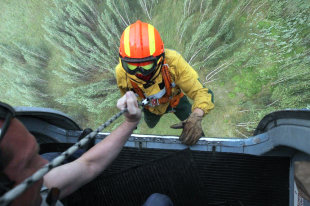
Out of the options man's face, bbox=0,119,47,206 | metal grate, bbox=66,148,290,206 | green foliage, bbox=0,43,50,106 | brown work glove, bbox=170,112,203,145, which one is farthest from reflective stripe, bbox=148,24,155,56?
green foliage, bbox=0,43,50,106

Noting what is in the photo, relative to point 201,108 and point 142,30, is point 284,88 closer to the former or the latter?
point 201,108

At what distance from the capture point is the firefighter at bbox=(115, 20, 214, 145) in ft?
6.74

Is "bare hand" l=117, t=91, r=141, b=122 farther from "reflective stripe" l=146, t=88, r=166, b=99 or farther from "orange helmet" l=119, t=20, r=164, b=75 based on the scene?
"reflective stripe" l=146, t=88, r=166, b=99

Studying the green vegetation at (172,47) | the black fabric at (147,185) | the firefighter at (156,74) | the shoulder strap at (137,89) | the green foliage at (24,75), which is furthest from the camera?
the green foliage at (24,75)

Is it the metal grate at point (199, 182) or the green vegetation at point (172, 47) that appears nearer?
the metal grate at point (199, 182)

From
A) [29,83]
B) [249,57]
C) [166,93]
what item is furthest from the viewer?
[29,83]

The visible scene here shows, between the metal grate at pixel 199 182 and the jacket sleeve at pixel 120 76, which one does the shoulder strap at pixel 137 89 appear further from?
the metal grate at pixel 199 182

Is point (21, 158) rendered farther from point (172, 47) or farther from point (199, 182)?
point (172, 47)

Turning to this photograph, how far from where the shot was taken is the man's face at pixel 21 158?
0.58m

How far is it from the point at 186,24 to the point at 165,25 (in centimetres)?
59

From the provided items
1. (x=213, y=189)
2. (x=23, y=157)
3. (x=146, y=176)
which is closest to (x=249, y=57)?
(x=213, y=189)

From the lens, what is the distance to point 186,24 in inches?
188

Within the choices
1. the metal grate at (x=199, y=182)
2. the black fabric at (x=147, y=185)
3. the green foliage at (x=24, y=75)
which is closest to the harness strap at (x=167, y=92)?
the metal grate at (x=199, y=182)

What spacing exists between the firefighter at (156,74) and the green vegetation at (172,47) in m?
2.46
